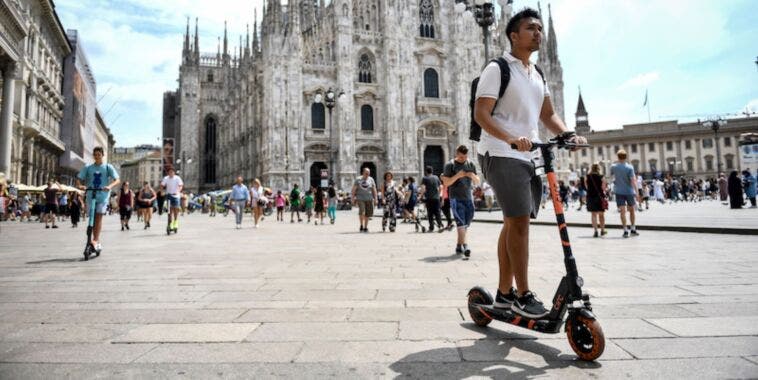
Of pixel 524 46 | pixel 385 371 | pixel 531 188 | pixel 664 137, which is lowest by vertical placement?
pixel 385 371

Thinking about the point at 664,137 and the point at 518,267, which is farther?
the point at 664,137

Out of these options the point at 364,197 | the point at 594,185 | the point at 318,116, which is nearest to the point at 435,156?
the point at 318,116

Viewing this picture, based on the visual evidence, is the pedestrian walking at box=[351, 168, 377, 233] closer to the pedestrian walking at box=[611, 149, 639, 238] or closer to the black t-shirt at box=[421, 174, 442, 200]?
the black t-shirt at box=[421, 174, 442, 200]

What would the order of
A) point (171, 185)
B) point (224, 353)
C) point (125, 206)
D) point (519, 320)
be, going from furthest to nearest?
point (125, 206) < point (171, 185) < point (519, 320) < point (224, 353)

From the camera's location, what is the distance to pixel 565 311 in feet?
6.83

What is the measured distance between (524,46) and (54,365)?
2.76 m

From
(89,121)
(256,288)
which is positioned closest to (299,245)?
(256,288)

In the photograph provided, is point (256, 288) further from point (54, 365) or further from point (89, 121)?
point (89, 121)

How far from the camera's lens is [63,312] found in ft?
9.53

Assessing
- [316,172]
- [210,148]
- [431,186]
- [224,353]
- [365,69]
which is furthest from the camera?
[210,148]

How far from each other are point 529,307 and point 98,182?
6.32 metres

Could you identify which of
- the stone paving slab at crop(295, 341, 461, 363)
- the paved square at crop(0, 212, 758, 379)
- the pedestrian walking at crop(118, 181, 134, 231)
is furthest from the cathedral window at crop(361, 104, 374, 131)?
the stone paving slab at crop(295, 341, 461, 363)

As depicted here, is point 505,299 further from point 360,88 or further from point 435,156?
point 435,156

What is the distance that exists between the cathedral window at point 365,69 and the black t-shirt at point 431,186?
24.2 metres
